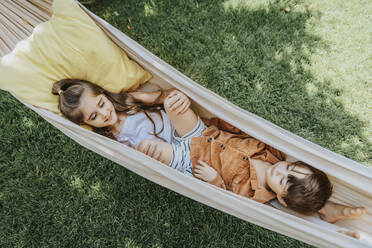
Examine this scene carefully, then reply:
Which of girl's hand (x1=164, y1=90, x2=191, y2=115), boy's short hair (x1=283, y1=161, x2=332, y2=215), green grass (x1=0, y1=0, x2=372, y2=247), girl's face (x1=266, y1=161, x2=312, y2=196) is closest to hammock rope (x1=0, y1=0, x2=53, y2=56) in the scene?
green grass (x1=0, y1=0, x2=372, y2=247)

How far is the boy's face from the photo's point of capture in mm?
1796

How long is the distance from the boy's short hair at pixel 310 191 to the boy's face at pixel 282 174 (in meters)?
0.03

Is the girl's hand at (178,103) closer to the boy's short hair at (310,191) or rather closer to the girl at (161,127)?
the girl at (161,127)

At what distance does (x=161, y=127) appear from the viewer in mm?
2264

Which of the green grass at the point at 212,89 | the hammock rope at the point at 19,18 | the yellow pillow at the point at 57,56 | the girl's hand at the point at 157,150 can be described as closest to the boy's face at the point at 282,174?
the green grass at the point at 212,89

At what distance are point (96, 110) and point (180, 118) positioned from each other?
0.61 metres

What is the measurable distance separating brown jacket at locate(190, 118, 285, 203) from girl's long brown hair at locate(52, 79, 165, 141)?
0.40 m

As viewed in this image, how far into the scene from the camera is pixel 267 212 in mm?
1579

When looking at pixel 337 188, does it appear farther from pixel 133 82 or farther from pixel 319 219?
pixel 133 82

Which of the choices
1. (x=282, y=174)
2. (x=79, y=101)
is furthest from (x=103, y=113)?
(x=282, y=174)

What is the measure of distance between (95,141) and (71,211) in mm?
921

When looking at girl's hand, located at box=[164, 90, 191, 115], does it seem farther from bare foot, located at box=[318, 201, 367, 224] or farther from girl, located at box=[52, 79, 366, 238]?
bare foot, located at box=[318, 201, 367, 224]

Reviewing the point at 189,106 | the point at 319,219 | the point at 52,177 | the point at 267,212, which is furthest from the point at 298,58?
the point at 52,177

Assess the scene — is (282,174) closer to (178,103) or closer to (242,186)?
(242,186)
